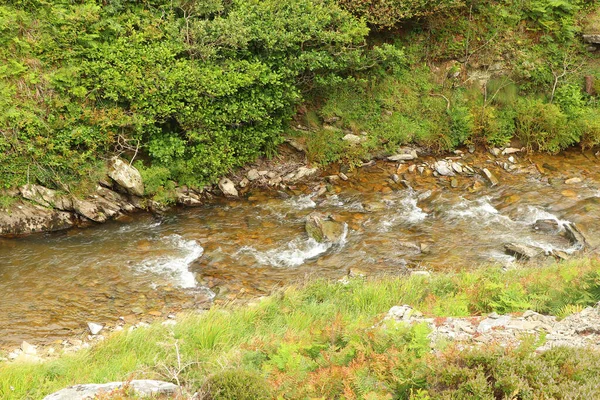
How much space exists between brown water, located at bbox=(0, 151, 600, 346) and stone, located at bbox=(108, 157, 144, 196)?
3.19 feet

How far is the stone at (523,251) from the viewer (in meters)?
11.6

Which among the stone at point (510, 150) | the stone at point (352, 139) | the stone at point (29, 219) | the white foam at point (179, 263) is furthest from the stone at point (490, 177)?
the stone at point (29, 219)

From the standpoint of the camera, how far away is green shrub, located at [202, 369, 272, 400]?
196 inches

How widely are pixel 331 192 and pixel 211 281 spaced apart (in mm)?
5130

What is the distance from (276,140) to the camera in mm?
14945

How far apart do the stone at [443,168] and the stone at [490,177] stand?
979 millimetres

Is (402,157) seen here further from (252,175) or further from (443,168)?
(252,175)

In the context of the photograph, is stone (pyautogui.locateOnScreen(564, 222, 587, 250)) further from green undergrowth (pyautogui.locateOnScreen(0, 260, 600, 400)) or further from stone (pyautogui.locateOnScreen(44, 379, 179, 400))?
stone (pyautogui.locateOnScreen(44, 379, 179, 400))

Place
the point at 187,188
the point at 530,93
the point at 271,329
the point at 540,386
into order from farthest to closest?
the point at 530,93 < the point at 187,188 < the point at 271,329 < the point at 540,386

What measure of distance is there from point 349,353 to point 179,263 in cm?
697

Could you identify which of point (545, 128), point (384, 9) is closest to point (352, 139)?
point (384, 9)

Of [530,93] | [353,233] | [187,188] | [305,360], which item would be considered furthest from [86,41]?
[530,93]

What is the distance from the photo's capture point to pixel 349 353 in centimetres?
567

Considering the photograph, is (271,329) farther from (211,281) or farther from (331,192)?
(331,192)
